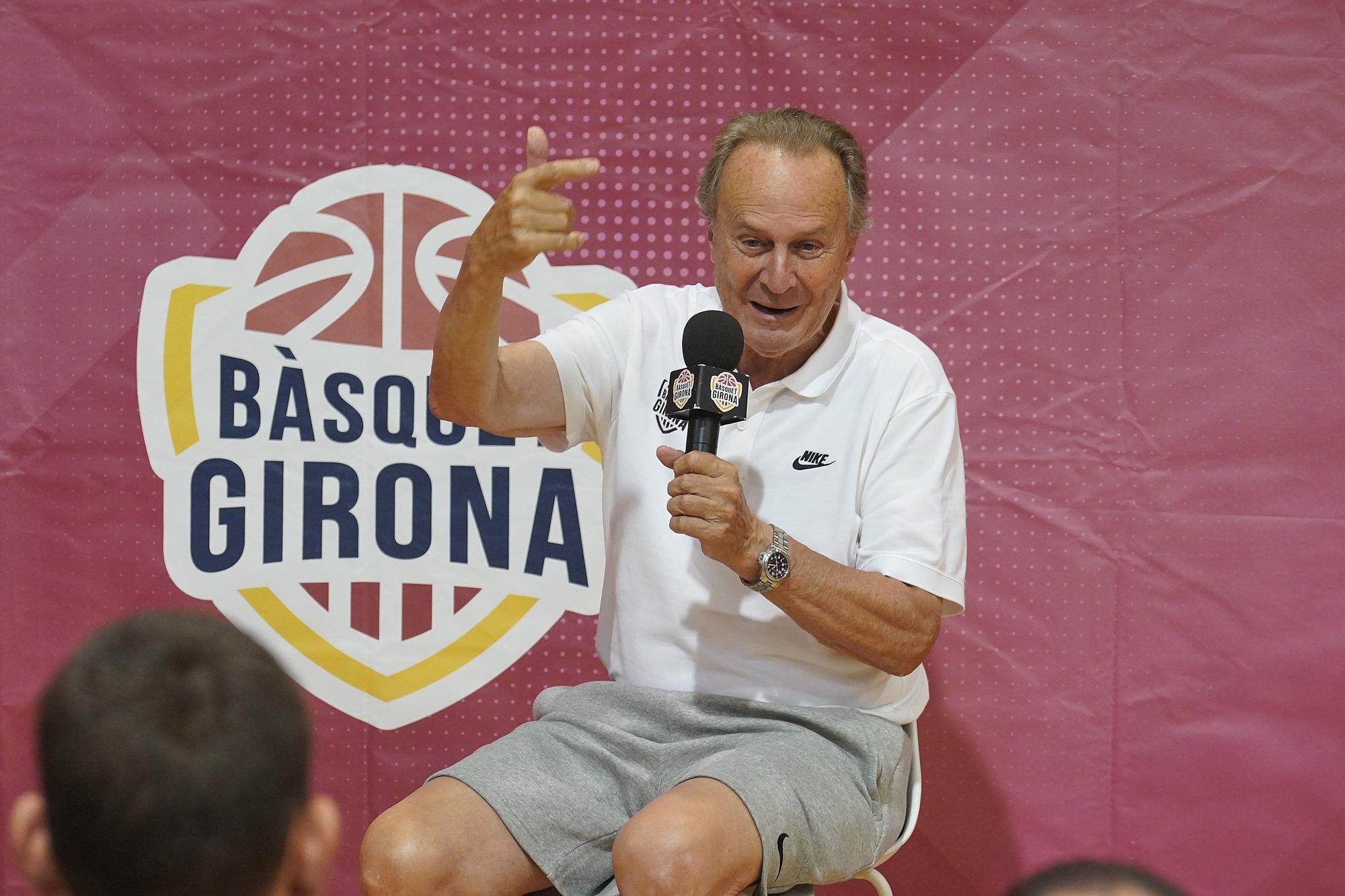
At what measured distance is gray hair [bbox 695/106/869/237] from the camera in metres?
1.94

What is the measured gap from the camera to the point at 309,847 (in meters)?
0.94

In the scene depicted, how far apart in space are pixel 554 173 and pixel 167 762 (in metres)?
1.03

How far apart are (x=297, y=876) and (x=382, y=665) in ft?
5.51

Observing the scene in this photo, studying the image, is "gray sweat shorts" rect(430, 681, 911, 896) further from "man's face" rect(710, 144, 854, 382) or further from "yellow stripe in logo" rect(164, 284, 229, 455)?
"yellow stripe in logo" rect(164, 284, 229, 455)

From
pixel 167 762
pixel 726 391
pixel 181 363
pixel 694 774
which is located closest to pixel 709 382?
pixel 726 391

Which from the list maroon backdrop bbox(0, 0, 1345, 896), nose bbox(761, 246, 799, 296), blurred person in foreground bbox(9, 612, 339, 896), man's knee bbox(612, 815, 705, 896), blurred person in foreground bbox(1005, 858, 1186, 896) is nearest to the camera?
blurred person in foreground bbox(9, 612, 339, 896)

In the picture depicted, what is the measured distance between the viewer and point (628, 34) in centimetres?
259

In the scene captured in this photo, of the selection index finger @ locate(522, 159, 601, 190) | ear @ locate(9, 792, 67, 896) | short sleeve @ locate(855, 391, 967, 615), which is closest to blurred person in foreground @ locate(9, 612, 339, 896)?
ear @ locate(9, 792, 67, 896)

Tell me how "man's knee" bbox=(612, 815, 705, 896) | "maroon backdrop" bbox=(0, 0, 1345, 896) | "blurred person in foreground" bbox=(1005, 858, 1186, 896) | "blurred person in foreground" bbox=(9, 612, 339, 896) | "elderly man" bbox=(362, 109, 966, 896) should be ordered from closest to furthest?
1. "blurred person in foreground" bbox=(9, 612, 339, 896)
2. "blurred person in foreground" bbox=(1005, 858, 1186, 896)
3. "man's knee" bbox=(612, 815, 705, 896)
4. "elderly man" bbox=(362, 109, 966, 896)
5. "maroon backdrop" bbox=(0, 0, 1345, 896)

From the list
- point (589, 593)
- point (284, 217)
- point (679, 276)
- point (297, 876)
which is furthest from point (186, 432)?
point (297, 876)

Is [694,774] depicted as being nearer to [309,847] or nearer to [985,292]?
[309,847]

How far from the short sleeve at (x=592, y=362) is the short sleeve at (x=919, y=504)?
0.42 meters

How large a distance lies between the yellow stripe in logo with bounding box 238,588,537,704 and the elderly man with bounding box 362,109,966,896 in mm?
683

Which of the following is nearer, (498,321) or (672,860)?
(672,860)
